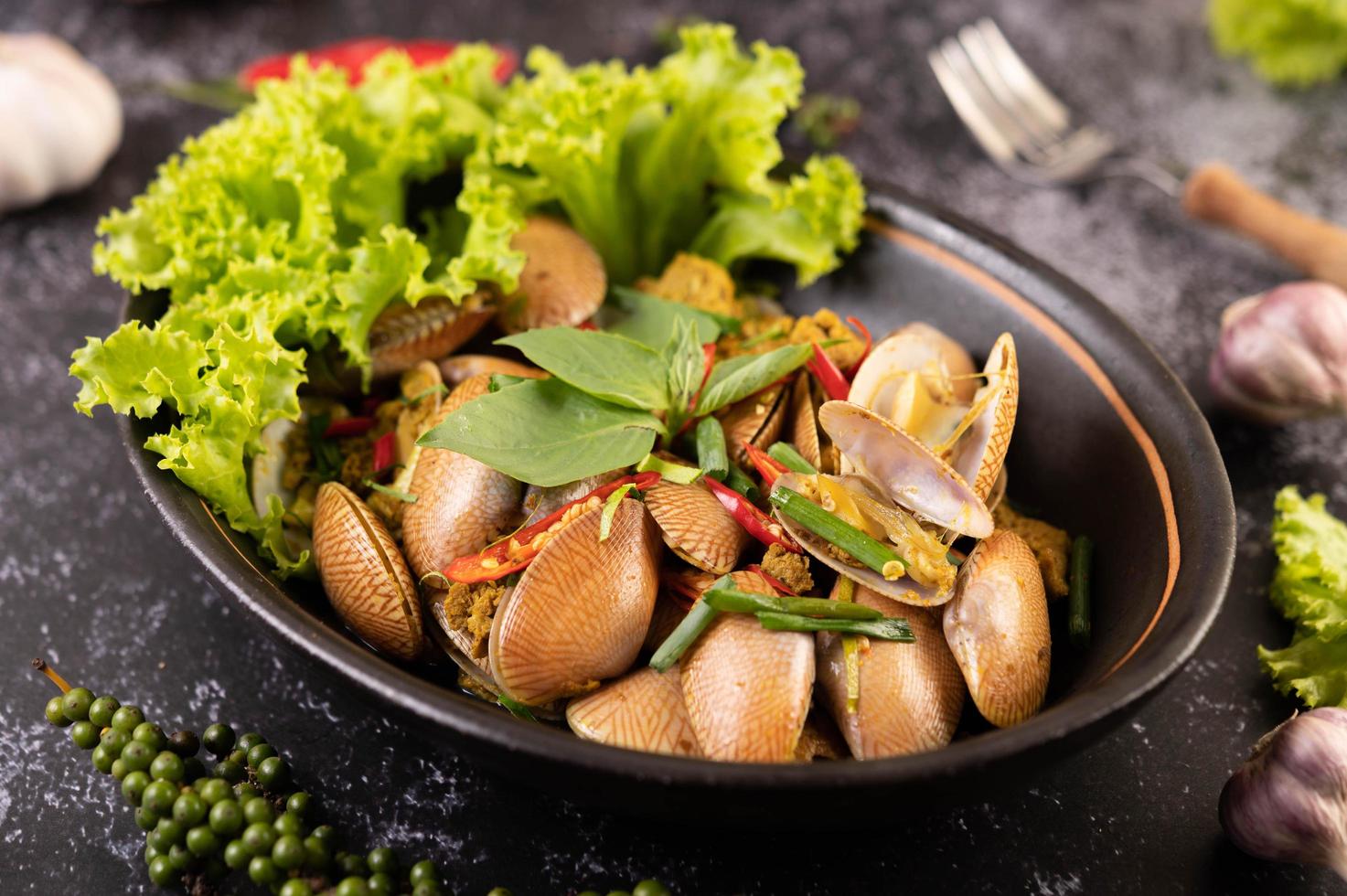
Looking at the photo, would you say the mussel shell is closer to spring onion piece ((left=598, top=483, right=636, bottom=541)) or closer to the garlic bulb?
spring onion piece ((left=598, top=483, right=636, bottom=541))

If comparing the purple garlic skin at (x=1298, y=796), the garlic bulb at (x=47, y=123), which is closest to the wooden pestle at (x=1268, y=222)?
the purple garlic skin at (x=1298, y=796)

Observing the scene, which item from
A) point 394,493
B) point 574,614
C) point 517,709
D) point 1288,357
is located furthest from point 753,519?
point 1288,357

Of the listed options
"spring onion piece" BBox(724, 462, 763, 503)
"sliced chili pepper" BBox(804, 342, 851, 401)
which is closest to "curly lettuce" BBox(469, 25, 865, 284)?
"sliced chili pepper" BBox(804, 342, 851, 401)

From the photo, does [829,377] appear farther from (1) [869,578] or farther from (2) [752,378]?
(1) [869,578]

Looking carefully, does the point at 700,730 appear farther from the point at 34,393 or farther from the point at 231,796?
the point at 34,393

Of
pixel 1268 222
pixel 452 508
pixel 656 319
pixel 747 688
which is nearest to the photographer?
pixel 747 688

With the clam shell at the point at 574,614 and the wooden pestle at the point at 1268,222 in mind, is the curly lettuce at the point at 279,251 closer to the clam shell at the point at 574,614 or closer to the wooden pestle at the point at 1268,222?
the clam shell at the point at 574,614
